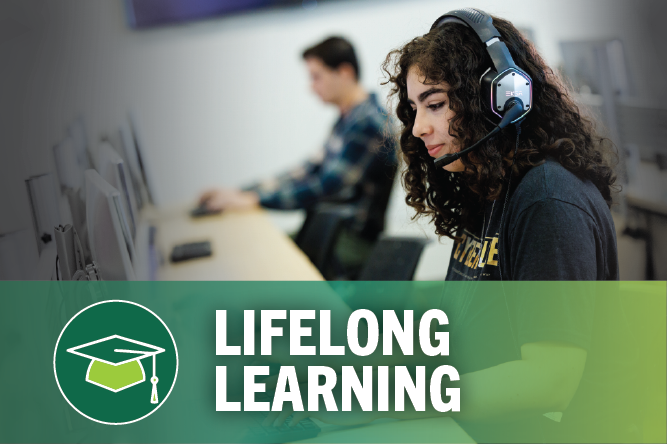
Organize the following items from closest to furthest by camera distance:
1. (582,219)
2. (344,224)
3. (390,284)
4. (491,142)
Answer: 1. (582,219)
2. (491,142)
3. (390,284)
4. (344,224)

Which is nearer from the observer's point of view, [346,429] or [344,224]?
[346,429]

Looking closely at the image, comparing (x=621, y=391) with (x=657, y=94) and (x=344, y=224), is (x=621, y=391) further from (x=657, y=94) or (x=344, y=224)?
(x=344, y=224)

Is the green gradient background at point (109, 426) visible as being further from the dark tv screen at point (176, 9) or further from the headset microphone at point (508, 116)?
the dark tv screen at point (176, 9)

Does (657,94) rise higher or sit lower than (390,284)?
higher

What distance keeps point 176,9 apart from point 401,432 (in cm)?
332

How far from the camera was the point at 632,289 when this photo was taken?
0.86 meters

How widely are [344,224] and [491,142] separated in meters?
1.39

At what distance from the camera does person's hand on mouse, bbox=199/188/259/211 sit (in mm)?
2625

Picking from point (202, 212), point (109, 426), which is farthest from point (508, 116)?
point (202, 212)

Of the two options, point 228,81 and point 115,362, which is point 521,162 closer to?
point 115,362

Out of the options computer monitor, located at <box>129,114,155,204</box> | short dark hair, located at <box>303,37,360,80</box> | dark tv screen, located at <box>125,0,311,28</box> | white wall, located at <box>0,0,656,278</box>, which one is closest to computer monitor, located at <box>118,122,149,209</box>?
computer monitor, located at <box>129,114,155,204</box>

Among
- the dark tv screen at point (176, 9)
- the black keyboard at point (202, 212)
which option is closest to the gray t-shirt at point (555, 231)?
the black keyboard at point (202, 212)

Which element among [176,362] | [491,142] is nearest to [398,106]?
[491,142]

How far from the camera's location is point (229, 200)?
104 inches
